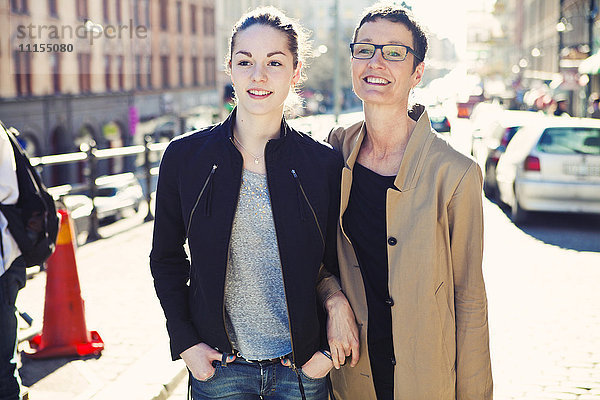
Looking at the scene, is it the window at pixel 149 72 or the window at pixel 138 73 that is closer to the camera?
the window at pixel 138 73

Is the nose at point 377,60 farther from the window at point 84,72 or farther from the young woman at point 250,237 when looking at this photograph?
the window at point 84,72

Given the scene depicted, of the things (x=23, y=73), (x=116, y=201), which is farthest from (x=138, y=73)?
(x=116, y=201)

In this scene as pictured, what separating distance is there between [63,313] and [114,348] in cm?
49

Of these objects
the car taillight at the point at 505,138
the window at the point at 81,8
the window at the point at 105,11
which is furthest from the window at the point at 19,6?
the car taillight at the point at 505,138

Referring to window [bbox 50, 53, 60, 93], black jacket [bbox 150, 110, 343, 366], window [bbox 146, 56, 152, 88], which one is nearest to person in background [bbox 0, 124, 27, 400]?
black jacket [bbox 150, 110, 343, 366]

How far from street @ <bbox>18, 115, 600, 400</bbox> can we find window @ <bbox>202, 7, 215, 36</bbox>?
47.1m

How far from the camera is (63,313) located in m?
5.59

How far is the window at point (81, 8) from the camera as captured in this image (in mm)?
36056

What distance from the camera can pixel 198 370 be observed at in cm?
254

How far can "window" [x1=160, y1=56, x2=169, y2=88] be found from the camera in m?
48.9

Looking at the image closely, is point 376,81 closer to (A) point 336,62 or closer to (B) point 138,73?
(A) point 336,62

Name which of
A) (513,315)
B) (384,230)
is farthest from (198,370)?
(513,315)

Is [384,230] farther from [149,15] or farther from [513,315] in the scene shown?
[149,15]

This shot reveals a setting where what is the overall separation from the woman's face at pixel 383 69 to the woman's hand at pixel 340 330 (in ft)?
2.53
